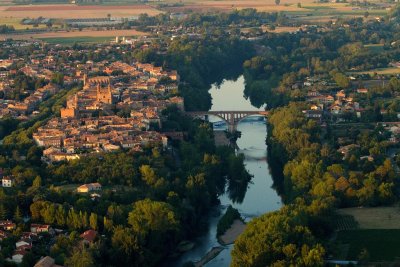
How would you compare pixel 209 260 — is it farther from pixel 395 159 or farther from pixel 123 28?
pixel 123 28

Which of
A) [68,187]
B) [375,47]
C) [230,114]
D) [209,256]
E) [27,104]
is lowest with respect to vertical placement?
[375,47]

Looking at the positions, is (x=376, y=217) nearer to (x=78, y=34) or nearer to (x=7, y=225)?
(x=7, y=225)

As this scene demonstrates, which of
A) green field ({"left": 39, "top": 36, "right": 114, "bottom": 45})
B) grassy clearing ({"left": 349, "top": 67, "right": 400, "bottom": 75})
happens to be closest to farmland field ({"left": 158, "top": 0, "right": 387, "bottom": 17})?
green field ({"left": 39, "top": 36, "right": 114, "bottom": 45})

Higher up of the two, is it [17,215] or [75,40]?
[17,215]

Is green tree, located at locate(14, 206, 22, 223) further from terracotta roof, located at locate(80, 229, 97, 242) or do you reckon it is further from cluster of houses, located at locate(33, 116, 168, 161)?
cluster of houses, located at locate(33, 116, 168, 161)

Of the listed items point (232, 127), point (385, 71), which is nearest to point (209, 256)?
point (232, 127)

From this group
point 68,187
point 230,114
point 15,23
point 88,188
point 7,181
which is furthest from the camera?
point 15,23
